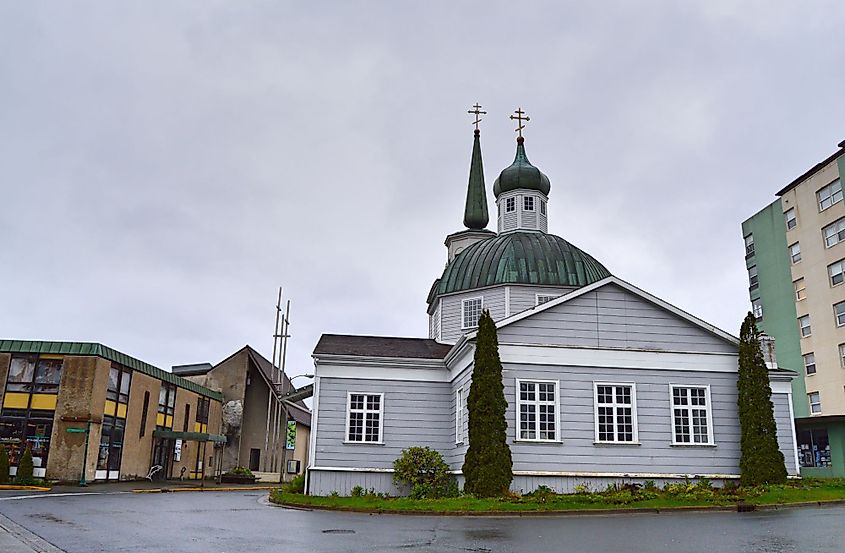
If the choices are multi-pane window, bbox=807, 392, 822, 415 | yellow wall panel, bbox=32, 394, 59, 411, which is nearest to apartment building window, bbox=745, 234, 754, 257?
multi-pane window, bbox=807, 392, 822, 415

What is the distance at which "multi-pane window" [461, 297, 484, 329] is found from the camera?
93.5 ft

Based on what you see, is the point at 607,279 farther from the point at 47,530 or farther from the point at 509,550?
the point at 47,530

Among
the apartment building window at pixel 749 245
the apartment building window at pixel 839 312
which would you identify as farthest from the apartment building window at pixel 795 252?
the apartment building window at pixel 749 245

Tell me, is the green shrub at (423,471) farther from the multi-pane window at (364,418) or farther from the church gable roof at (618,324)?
the church gable roof at (618,324)

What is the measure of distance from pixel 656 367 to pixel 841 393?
25352mm

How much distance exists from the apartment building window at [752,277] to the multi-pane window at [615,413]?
33.1 meters

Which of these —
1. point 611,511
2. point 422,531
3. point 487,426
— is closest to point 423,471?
point 487,426

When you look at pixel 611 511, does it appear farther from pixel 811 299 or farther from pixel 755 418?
pixel 811 299

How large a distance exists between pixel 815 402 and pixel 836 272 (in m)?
7.74

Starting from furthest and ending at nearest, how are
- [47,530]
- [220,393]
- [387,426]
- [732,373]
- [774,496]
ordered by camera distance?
[220,393] → [387,426] → [732,373] → [774,496] → [47,530]

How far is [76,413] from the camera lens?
104 feet

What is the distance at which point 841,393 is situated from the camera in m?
41.2

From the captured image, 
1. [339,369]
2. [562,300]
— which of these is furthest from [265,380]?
[562,300]

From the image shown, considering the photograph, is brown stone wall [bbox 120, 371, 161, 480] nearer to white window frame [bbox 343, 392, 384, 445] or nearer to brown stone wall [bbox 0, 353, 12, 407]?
brown stone wall [bbox 0, 353, 12, 407]
